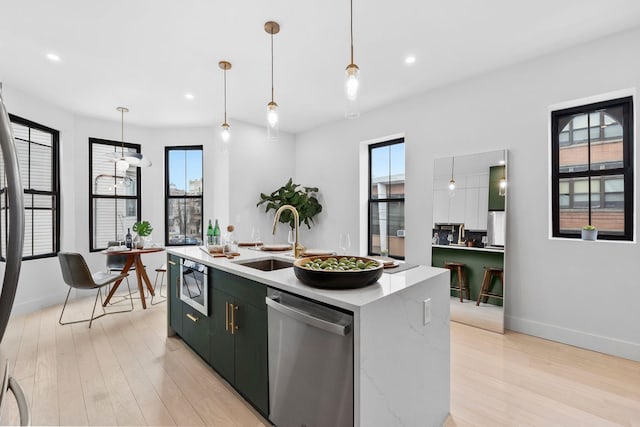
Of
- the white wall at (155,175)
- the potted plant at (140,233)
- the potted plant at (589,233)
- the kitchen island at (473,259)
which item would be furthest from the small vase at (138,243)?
the potted plant at (589,233)

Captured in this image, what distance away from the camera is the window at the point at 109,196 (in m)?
4.95

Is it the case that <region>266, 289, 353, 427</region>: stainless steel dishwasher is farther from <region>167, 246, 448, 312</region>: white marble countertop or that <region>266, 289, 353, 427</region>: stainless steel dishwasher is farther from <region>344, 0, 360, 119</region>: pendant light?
<region>344, 0, 360, 119</region>: pendant light

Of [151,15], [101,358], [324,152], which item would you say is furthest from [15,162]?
[324,152]

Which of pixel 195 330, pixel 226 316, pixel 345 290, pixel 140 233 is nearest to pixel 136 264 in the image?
pixel 140 233

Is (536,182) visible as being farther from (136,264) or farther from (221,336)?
(136,264)

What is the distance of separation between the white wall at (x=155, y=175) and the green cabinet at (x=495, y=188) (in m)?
3.43

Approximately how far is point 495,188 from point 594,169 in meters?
0.82

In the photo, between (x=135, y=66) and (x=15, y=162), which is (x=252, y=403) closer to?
(x=15, y=162)

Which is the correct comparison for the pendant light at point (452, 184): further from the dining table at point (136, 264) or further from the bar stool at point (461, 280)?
the dining table at point (136, 264)

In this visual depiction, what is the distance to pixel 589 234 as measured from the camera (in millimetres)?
2852

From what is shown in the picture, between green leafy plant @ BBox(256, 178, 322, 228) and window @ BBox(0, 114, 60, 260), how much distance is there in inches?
112

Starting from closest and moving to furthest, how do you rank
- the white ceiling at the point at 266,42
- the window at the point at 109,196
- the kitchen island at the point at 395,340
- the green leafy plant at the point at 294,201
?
the kitchen island at the point at 395,340 → the white ceiling at the point at 266,42 → the window at the point at 109,196 → the green leafy plant at the point at 294,201

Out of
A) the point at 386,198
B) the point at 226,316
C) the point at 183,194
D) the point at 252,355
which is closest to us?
the point at 252,355

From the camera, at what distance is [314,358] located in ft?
4.96
